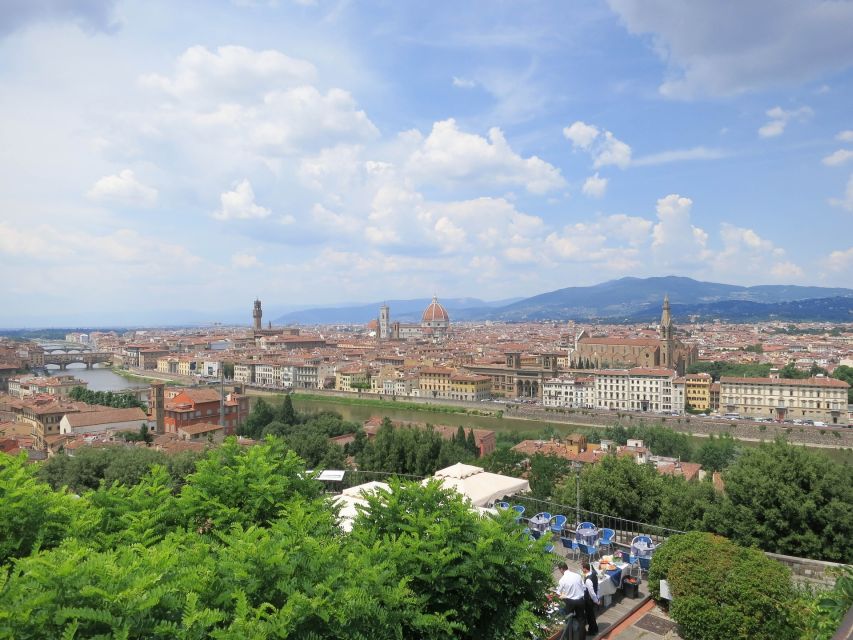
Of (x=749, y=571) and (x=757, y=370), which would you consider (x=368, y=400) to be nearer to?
(x=757, y=370)

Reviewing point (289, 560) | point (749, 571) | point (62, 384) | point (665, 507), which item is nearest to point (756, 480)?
point (665, 507)

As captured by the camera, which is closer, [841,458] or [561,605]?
[561,605]

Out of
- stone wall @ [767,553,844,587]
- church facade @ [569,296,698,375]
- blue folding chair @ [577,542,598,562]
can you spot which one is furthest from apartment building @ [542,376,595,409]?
blue folding chair @ [577,542,598,562]

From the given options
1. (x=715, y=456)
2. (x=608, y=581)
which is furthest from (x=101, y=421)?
(x=608, y=581)

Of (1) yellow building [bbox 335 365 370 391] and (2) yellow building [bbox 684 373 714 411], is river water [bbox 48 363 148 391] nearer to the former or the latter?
(1) yellow building [bbox 335 365 370 391]

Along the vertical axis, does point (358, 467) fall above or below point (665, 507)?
below

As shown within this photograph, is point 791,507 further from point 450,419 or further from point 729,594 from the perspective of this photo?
point 450,419
